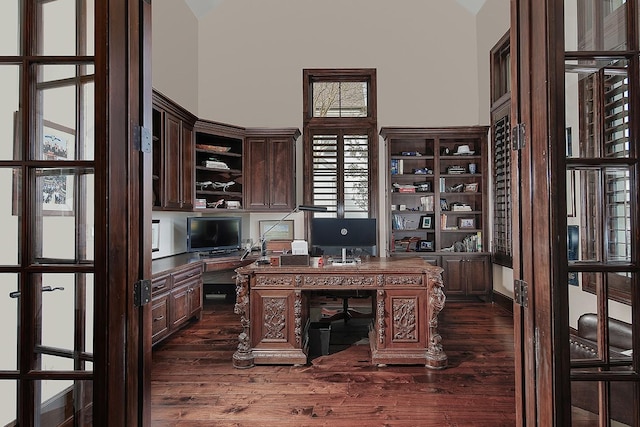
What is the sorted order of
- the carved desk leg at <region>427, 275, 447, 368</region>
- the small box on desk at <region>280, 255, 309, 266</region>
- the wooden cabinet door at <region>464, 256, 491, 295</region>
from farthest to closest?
the wooden cabinet door at <region>464, 256, 491, 295</region> < the small box on desk at <region>280, 255, 309, 266</region> < the carved desk leg at <region>427, 275, 447, 368</region>

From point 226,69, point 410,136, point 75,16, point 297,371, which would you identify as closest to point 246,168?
point 226,69

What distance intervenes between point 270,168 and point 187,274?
Result: 2116 mm

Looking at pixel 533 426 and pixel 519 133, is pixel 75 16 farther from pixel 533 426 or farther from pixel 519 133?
pixel 533 426

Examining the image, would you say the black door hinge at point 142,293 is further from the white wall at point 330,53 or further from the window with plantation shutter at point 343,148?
the white wall at point 330,53

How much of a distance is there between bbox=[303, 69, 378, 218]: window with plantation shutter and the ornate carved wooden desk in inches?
106

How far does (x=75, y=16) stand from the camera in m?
1.28

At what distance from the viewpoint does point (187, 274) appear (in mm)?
4238

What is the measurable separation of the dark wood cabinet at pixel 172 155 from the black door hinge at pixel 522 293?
373 cm

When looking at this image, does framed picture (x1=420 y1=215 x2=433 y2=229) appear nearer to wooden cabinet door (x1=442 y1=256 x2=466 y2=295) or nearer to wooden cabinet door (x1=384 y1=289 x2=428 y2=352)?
wooden cabinet door (x1=442 y1=256 x2=466 y2=295)

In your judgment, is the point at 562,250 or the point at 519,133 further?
the point at 519,133

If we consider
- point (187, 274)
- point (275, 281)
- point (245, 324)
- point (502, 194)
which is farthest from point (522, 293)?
point (502, 194)

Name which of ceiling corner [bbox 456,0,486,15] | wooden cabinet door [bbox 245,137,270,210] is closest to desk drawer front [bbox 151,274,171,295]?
wooden cabinet door [bbox 245,137,270,210]

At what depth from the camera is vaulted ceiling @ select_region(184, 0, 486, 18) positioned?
5.64 meters

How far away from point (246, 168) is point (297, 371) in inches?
132
